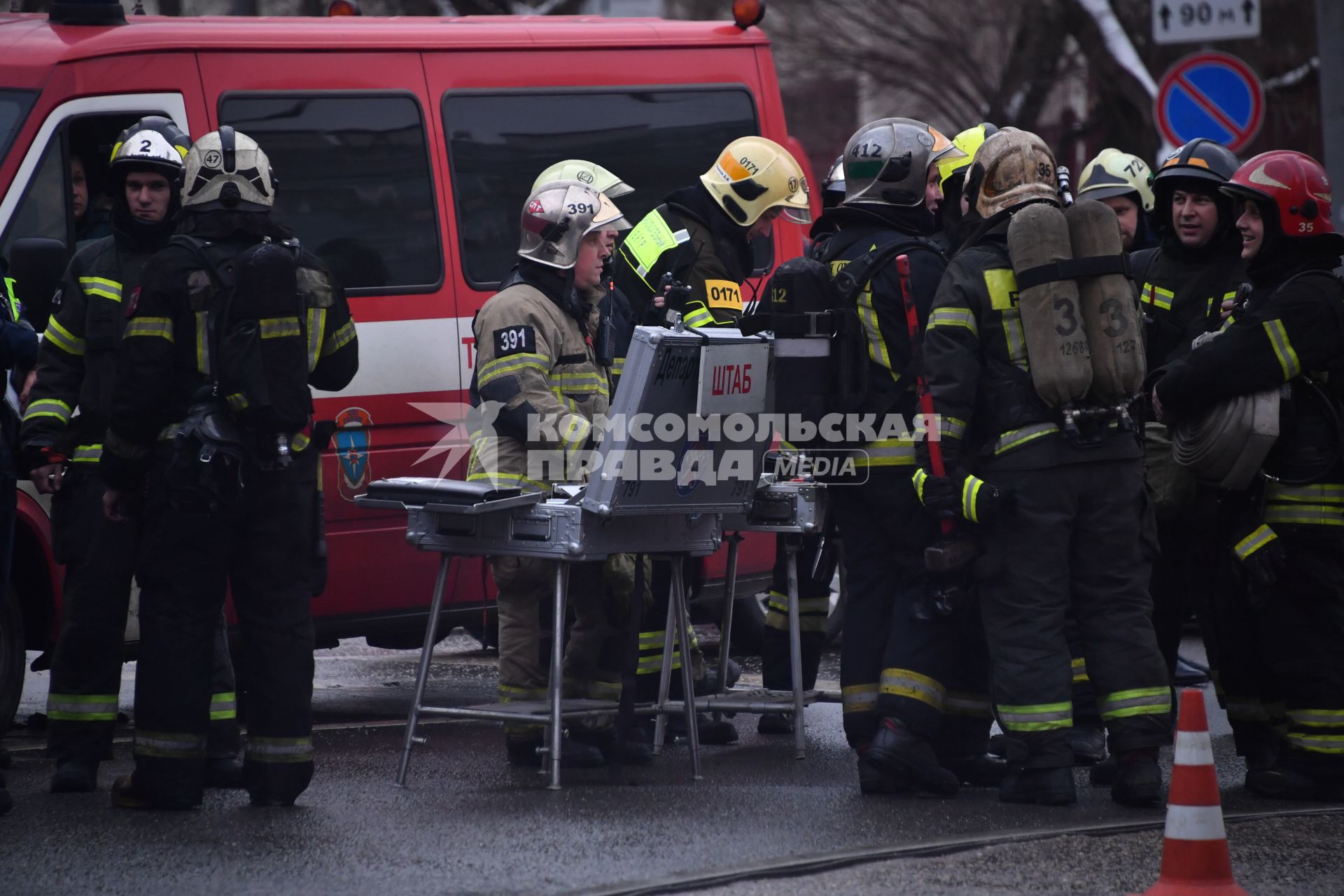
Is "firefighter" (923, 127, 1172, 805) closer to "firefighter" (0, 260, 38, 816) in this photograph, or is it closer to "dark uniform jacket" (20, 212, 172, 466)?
"dark uniform jacket" (20, 212, 172, 466)

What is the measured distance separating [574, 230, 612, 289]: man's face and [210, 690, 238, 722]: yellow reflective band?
72.7 inches

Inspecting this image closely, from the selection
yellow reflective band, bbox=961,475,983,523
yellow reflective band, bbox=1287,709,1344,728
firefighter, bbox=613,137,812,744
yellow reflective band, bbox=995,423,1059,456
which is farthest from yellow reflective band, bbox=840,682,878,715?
yellow reflective band, bbox=1287,709,1344,728

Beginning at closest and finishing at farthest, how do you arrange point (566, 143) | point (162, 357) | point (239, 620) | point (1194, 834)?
1. point (1194, 834)
2. point (162, 357)
3. point (239, 620)
4. point (566, 143)

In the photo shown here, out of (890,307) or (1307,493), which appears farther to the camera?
(890,307)

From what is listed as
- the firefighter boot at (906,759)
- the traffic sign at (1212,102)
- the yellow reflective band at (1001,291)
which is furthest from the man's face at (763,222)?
the traffic sign at (1212,102)

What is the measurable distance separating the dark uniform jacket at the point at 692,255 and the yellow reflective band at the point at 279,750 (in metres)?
2.05

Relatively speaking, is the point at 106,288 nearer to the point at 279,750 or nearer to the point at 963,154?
the point at 279,750

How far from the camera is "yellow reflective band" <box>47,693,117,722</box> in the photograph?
619 centimetres

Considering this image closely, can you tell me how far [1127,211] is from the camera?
762cm

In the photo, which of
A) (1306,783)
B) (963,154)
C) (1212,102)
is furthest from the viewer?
(1212,102)

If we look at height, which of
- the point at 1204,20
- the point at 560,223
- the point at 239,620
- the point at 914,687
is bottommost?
the point at 914,687

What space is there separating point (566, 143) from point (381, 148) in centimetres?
84

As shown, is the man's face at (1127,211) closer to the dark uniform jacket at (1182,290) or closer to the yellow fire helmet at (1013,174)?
the dark uniform jacket at (1182,290)

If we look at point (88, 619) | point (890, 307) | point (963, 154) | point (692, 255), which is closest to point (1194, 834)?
point (890, 307)
